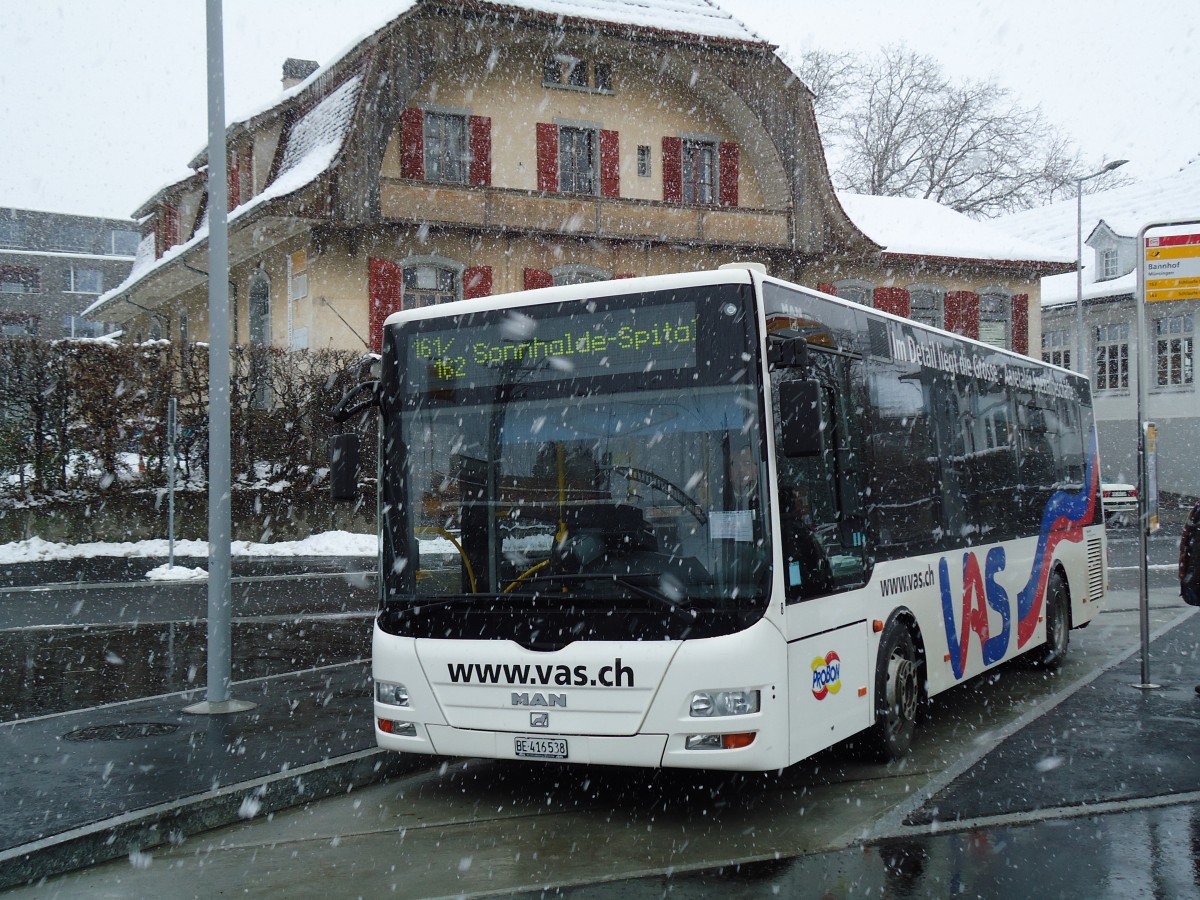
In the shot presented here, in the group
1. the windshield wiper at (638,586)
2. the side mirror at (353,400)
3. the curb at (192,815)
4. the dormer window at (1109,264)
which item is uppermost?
the dormer window at (1109,264)

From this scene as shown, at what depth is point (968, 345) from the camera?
10.5m

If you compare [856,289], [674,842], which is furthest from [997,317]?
[674,842]

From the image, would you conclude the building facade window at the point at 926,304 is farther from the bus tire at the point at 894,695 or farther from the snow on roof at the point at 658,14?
the bus tire at the point at 894,695

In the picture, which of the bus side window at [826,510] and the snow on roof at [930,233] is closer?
the bus side window at [826,510]

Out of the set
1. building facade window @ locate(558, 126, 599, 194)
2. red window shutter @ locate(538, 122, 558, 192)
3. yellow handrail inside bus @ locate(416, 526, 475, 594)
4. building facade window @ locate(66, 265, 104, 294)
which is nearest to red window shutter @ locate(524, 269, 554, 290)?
red window shutter @ locate(538, 122, 558, 192)

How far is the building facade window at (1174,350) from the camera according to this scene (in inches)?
1762

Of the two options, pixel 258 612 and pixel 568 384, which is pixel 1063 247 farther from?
pixel 568 384

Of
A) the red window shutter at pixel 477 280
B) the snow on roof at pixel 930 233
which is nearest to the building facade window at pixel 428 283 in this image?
the red window shutter at pixel 477 280

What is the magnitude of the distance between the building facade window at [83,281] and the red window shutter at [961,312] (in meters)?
57.0

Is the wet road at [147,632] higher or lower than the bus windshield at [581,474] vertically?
lower

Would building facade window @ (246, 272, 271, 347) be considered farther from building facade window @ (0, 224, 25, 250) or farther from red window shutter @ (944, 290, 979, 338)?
building facade window @ (0, 224, 25, 250)

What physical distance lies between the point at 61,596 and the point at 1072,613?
12.4 meters

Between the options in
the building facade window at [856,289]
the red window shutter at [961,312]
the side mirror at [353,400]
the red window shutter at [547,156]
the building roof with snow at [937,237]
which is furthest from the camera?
the red window shutter at [961,312]

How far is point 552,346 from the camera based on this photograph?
7336 millimetres
